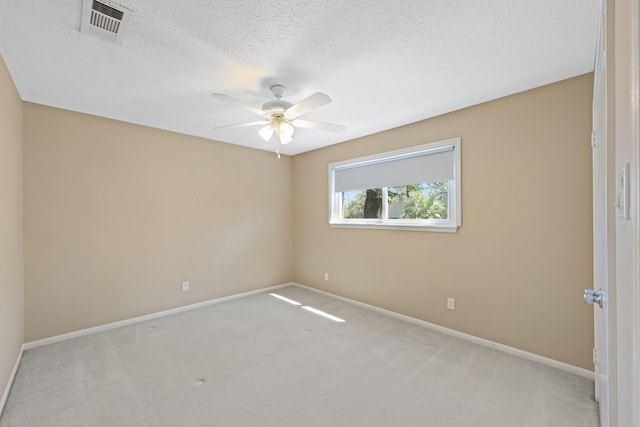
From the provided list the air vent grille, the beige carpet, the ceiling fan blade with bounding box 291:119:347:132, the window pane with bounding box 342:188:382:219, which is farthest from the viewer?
the window pane with bounding box 342:188:382:219

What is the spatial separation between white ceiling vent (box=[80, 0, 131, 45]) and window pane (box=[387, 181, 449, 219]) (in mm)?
2994

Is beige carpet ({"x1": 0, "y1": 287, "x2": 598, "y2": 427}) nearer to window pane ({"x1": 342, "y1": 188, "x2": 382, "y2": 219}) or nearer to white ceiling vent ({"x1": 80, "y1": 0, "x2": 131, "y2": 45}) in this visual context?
→ window pane ({"x1": 342, "y1": 188, "x2": 382, "y2": 219})

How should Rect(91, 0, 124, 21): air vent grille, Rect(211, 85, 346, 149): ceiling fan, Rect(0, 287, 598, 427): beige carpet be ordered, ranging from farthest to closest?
Rect(211, 85, 346, 149): ceiling fan → Rect(0, 287, 598, 427): beige carpet → Rect(91, 0, 124, 21): air vent grille

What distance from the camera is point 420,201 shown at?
334 cm

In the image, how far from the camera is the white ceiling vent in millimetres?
1479

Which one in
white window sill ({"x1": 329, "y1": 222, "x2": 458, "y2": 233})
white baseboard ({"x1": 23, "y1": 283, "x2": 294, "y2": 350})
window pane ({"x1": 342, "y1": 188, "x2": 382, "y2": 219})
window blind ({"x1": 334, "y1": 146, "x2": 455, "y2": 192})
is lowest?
white baseboard ({"x1": 23, "y1": 283, "x2": 294, "y2": 350})

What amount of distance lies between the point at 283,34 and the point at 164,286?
10.6 ft

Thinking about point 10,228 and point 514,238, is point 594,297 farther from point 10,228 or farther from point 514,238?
point 10,228

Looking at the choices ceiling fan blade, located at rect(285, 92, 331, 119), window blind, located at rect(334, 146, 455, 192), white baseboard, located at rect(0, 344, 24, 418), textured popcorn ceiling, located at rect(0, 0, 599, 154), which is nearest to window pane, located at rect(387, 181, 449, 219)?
window blind, located at rect(334, 146, 455, 192)

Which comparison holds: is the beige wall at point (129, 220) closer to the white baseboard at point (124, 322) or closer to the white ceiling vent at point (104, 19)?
the white baseboard at point (124, 322)

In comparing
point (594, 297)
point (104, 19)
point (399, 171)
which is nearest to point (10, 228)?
point (104, 19)

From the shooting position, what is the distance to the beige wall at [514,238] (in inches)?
86.9

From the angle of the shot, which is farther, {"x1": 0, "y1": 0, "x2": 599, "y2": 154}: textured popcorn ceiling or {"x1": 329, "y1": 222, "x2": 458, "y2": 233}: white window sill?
{"x1": 329, "y1": 222, "x2": 458, "y2": 233}: white window sill

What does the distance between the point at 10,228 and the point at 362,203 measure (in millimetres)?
3584
